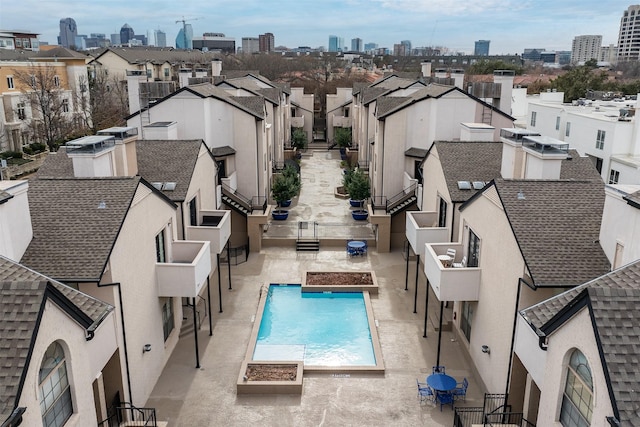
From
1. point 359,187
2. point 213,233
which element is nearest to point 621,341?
point 213,233

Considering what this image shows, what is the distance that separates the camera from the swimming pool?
20531 mm

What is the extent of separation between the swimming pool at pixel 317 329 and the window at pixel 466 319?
3.53m

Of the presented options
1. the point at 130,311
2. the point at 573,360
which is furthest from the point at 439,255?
the point at 130,311

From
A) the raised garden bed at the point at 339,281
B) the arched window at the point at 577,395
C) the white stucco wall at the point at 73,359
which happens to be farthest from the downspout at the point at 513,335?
the white stucco wall at the point at 73,359

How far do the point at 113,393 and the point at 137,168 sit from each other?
10.1 metres

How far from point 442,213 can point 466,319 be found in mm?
5088

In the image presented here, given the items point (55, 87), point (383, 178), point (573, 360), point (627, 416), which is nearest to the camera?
point (627, 416)

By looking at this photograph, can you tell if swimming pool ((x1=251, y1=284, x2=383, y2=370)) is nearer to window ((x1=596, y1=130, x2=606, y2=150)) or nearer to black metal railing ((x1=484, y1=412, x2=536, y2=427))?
black metal railing ((x1=484, y1=412, x2=536, y2=427))

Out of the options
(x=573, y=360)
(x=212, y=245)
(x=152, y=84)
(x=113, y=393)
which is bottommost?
(x=113, y=393)

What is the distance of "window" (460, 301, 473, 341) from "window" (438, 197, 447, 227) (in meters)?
3.84

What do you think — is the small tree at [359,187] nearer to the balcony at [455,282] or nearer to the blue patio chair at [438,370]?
the balcony at [455,282]

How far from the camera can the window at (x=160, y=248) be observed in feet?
60.2

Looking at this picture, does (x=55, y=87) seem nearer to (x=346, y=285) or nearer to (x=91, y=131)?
(x=91, y=131)

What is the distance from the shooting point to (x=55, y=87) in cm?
6256
